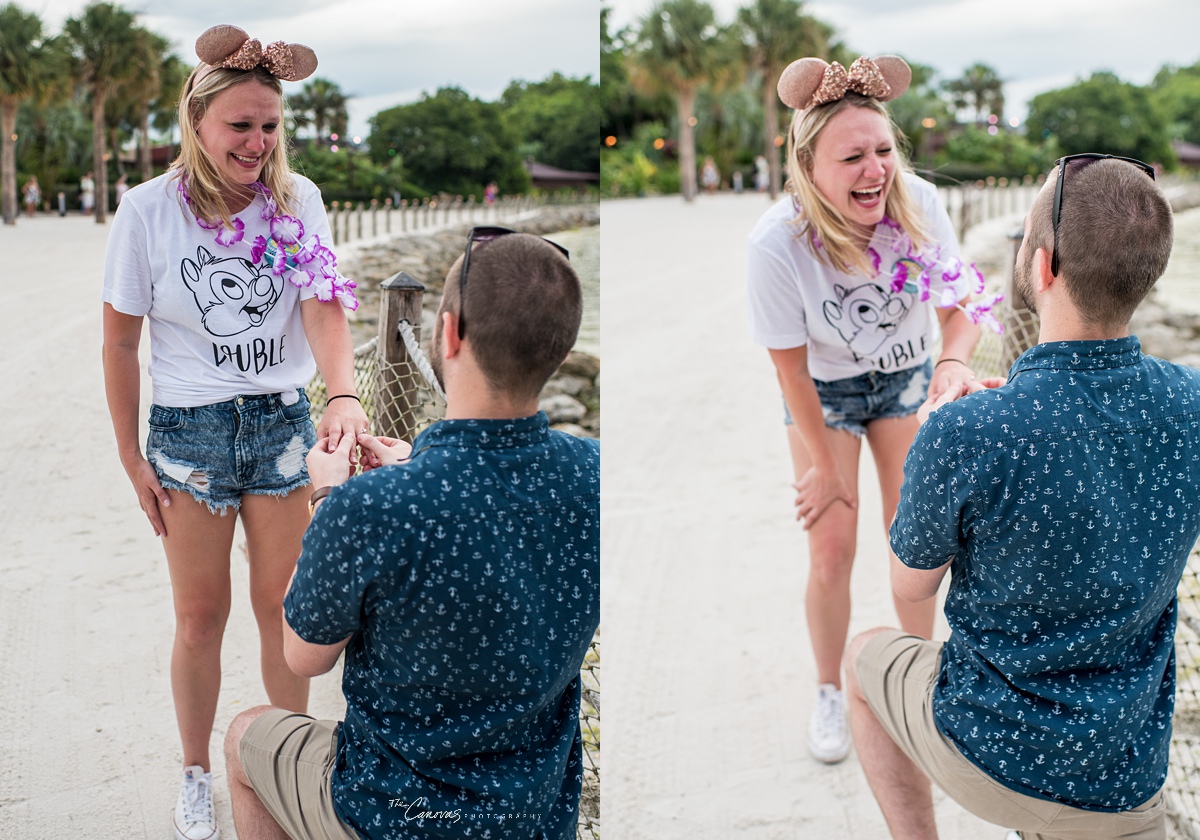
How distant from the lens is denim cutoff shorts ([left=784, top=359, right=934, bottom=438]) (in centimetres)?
259

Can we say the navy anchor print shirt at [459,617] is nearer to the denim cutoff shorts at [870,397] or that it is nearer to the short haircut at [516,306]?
the short haircut at [516,306]

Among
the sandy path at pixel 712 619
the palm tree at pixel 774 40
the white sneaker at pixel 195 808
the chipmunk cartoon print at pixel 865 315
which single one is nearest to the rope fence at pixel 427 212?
the chipmunk cartoon print at pixel 865 315

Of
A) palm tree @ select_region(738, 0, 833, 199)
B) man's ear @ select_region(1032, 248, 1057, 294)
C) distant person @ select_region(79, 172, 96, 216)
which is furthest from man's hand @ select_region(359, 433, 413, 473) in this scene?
palm tree @ select_region(738, 0, 833, 199)

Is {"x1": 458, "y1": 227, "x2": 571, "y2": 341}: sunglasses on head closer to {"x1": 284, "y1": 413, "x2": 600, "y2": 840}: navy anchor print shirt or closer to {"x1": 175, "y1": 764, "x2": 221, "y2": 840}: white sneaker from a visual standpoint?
{"x1": 284, "y1": 413, "x2": 600, "y2": 840}: navy anchor print shirt

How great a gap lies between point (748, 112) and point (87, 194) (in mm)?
29341

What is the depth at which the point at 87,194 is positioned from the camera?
1755 mm

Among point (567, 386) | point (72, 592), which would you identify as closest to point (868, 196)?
point (72, 592)

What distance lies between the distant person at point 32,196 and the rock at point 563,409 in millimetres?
3969

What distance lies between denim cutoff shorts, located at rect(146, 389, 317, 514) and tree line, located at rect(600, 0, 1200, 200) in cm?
1966

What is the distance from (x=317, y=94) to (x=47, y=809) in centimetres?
146

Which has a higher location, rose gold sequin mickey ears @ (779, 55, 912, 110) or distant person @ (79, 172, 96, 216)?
rose gold sequin mickey ears @ (779, 55, 912, 110)

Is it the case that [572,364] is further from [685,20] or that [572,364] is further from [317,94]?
[685,20]

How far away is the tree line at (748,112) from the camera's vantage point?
2392cm

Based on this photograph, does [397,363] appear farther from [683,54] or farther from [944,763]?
[683,54]
